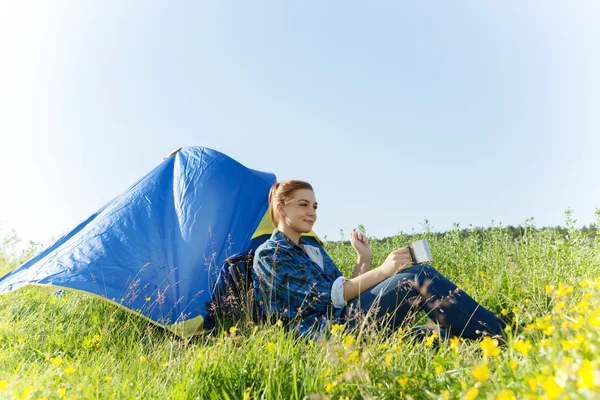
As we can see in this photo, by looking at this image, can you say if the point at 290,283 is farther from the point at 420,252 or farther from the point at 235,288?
the point at 420,252

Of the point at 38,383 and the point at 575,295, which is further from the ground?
the point at 38,383

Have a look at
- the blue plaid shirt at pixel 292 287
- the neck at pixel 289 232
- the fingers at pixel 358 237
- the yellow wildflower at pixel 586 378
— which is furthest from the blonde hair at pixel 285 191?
the yellow wildflower at pixel 586 378

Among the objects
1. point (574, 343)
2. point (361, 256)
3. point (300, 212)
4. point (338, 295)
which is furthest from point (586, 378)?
point (361, 256)

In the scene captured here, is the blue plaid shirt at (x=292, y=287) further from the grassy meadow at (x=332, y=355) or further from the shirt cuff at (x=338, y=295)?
the grassy meadow at (x=332, y=355)

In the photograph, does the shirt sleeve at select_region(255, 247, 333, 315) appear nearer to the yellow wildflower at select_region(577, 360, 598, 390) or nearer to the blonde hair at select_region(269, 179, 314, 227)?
the blonde hair at select_region(269, 179, 314, 227)

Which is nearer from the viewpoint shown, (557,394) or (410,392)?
(557,394)

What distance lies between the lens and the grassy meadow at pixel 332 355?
1366mm

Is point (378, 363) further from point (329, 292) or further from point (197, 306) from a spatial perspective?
point (197, 306)

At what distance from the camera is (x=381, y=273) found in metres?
2.78

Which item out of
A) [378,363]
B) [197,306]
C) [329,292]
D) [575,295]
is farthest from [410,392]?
[197,306]

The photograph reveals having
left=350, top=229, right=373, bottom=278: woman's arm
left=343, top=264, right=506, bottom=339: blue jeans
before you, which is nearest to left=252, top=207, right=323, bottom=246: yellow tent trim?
left=350, top=229, right=373, bottom=278: woman's arm

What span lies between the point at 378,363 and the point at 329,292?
1081 millimetres

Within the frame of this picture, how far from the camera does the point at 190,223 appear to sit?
414cm

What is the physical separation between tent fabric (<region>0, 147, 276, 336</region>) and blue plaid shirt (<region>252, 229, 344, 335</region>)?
66 cm
